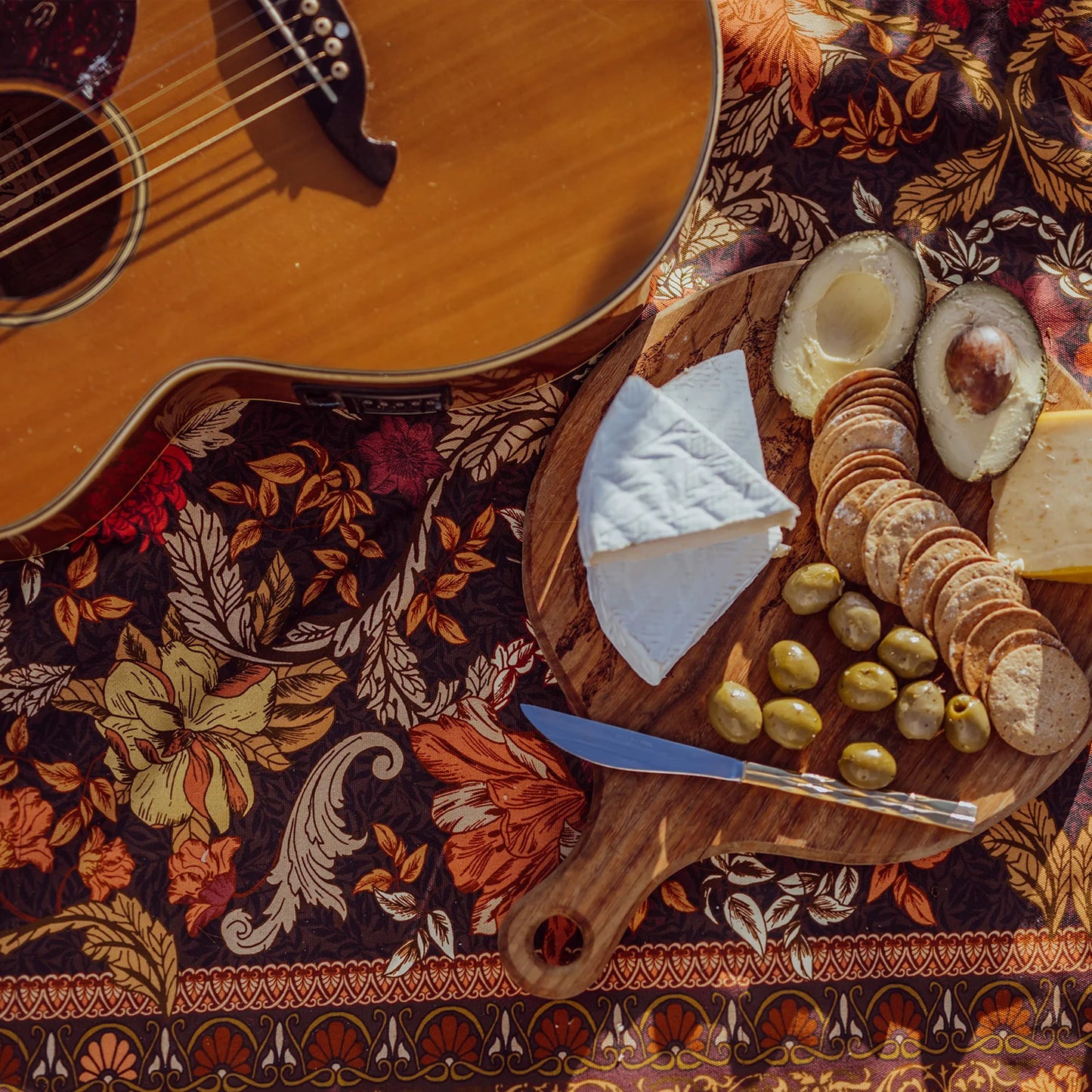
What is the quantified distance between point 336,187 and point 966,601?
0.92m

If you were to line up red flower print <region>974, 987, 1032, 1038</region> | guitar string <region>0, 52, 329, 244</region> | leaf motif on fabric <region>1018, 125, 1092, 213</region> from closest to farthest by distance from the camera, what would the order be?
guitar string <region>0, 52, 329, 244</region> < red flower print <region>974, 987, 1032, 1038</region> < leaf motif on fabric <region>1018, 125, 1092, 213</region>

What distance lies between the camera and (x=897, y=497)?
1.08 meters

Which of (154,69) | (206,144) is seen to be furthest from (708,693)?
(154,69)

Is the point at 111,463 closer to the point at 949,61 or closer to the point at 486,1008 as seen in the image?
the point at 486,1008

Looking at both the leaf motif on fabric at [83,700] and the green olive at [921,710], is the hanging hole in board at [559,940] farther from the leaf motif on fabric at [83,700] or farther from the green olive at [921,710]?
the leaf motif on fabric at [83,700]

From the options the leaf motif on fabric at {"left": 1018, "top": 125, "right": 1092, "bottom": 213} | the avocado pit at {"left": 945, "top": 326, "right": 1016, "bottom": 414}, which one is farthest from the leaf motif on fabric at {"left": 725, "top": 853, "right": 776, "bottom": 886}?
the leaf motif on fabric at {"left": 1018, "top": 125, "right": 1092, "bottom": 213}

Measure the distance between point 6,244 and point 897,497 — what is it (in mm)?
1132

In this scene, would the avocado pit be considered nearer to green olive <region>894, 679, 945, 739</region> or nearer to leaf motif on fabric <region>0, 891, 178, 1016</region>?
green olive <region>894, 679, 945, 739</region>

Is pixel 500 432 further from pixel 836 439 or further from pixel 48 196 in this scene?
pixel 48 196

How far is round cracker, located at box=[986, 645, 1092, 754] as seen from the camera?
109cm

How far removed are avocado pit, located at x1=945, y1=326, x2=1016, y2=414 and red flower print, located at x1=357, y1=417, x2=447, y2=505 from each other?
0.68 meters

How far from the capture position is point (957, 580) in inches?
42.8

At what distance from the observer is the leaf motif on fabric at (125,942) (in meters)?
1.14

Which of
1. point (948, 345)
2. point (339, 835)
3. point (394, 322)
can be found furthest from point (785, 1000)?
point (394, 322)
